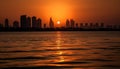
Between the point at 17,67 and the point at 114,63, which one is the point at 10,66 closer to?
the point at 17,67

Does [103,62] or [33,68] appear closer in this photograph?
[33,68]

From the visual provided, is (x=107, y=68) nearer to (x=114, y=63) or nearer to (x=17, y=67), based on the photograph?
(x=114, y=63)

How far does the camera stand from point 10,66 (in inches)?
1388

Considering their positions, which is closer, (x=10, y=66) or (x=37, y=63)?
(x=10, y=66)

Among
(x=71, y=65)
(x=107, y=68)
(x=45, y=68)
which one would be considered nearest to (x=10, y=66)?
(x=45, y=68)

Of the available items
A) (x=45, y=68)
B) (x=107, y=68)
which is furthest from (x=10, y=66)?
(x=107, y=68)

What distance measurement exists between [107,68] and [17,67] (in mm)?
8178

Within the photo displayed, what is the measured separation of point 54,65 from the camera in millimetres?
36250

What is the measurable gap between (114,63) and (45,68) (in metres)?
7.35

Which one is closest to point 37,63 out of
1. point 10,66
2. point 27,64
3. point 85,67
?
point 27,64

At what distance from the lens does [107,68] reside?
3366 centimetres

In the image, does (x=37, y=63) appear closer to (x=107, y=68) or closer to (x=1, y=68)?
(x=1, y=68)

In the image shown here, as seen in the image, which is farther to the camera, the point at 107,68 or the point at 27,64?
the point at 27,64

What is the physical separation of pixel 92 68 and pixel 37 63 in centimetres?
693
